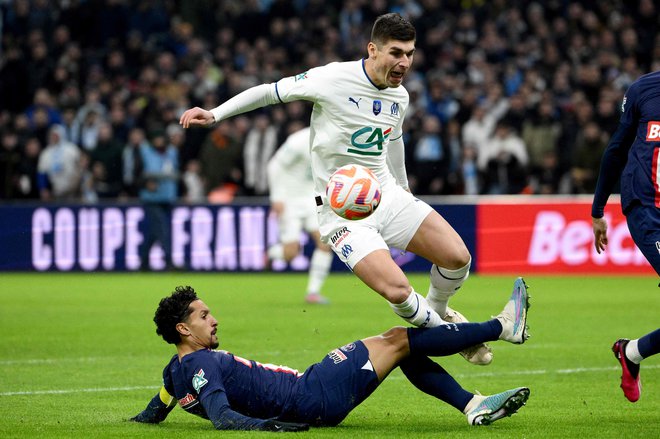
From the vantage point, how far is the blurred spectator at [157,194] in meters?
20.8

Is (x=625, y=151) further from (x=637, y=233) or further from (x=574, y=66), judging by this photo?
(x=574, y=66)

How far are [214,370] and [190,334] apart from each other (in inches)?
12.8

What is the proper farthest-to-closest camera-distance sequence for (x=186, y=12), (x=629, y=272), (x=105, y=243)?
(x=186, y=12)
(x=105, y=243)
(x=629, y=272)

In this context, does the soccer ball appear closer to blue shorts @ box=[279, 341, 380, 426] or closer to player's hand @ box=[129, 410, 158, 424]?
blue shorts @ box=[279, 341, 380, 426]

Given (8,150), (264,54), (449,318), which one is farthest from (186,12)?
(449,318)

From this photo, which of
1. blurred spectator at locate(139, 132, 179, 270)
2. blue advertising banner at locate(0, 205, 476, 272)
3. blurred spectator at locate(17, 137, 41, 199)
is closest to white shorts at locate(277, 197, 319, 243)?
blue advertising banner at locate(0, 205, 476, 272)

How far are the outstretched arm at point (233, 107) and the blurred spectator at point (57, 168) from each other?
14615mm

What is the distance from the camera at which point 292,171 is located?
16172 mm

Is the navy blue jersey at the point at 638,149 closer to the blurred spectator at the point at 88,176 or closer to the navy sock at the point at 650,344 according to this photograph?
the navy sock at the point at 650,344

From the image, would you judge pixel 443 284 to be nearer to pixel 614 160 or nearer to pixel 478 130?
pixel 614 160

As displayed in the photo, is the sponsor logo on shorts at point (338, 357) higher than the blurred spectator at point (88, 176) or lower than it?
lower

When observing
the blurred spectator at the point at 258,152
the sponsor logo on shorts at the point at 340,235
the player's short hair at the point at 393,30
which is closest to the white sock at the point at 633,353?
the sponsor logo on shorts at the point at 340,235

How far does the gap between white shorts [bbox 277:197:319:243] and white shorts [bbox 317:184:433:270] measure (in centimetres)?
796

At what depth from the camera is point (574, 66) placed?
2362cm
